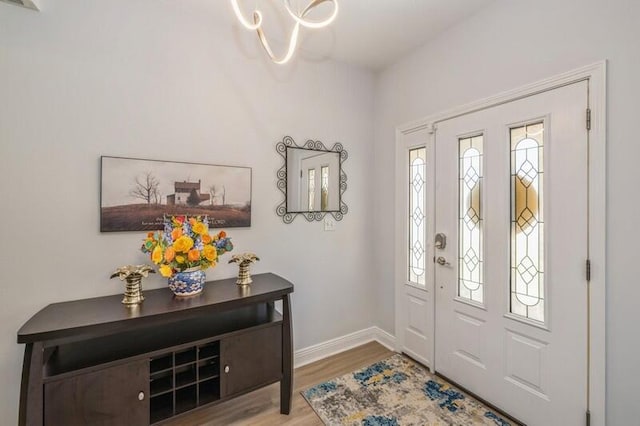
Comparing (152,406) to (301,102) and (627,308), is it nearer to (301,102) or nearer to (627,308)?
(301,102)

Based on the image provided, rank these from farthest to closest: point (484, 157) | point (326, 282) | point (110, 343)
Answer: point (326, 282), point (484, 157), point (110, 343)

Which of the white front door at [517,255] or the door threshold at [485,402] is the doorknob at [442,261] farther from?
the door threshold at [485,402]

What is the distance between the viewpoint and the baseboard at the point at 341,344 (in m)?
2.57

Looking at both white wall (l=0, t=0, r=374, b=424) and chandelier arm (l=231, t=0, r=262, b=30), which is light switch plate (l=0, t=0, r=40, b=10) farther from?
chandelier arm (l=231, t=0, r=262, b=30)

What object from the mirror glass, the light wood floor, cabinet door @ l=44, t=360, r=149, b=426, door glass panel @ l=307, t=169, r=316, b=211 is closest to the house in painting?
the mirror glass

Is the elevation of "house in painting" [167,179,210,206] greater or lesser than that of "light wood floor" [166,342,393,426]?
greater

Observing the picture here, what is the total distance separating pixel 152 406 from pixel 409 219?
2343mm

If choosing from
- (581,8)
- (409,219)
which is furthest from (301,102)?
(581,8)

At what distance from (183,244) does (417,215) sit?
195 centimetres

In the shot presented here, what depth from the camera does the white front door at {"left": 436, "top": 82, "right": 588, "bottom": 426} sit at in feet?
5.28

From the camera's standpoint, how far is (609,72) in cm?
148

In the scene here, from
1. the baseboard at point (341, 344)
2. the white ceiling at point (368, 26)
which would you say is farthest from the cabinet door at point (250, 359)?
the white ceiling at point (368, 26)

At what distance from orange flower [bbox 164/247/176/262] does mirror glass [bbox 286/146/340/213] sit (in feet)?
3.37

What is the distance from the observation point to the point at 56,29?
171cm
